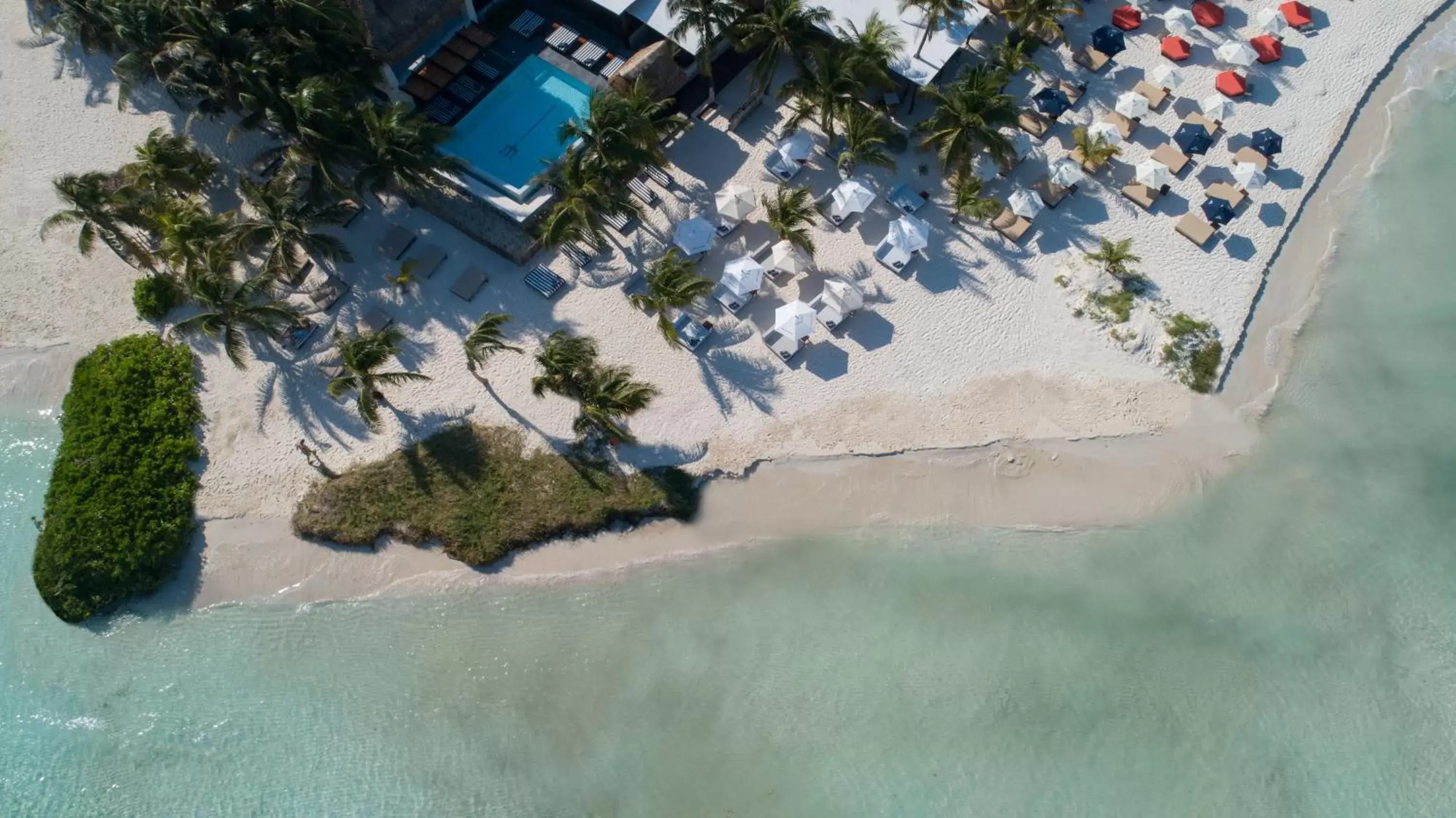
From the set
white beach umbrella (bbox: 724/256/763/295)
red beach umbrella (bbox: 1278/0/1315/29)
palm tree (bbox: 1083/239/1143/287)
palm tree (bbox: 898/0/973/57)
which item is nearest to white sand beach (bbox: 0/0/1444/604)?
palm tree (bbox: 1083/239/1143/287)

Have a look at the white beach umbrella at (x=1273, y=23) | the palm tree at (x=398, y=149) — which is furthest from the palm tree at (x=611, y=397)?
the white beach umbrella at (x=1273, y=23)

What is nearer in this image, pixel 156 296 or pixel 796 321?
pixel 796 321

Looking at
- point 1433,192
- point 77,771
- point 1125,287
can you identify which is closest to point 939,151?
point 1125,287

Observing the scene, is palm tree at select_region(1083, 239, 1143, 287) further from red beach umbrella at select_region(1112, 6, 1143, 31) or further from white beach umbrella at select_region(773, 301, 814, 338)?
white beach umbrella at select_region(773, 301, 814, 338)

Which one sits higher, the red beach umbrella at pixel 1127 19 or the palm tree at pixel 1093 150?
the red beach umbrella at pixel 1127 19

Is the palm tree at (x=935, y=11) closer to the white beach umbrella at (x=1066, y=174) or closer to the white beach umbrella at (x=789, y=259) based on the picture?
the white beach umbrella at (x=1066, y=174)

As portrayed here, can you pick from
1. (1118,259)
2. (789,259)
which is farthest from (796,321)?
(1118,259)

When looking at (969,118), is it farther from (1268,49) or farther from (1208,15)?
(1268,49)
